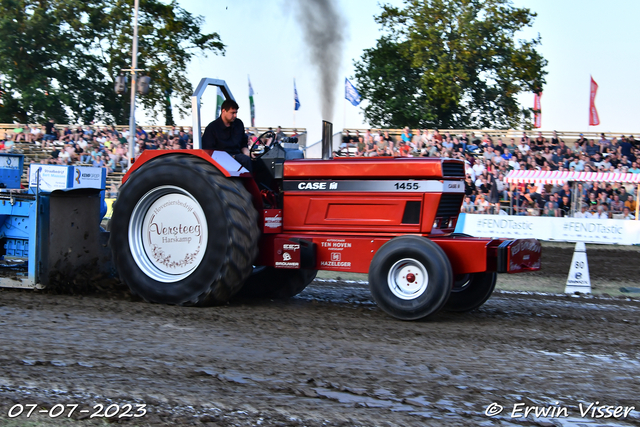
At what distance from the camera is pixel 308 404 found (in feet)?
11.2

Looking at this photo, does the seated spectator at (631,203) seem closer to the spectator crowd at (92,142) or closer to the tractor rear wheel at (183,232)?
the tractor rear wheel at (183,232)

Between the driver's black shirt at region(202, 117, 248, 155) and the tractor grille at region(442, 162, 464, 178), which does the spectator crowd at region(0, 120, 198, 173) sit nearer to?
the driver's black shirt at region(202, 117, 248, 155)

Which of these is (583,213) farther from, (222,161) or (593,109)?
(593,109)

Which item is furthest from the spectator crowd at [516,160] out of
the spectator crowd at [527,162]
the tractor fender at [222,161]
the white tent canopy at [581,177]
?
the tractor fender at [222,161]

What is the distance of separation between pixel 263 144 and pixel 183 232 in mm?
1225

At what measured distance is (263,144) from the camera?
22.2ft

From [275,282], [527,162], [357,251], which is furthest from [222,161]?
[527,162]

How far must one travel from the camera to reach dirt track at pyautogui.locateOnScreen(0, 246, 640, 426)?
334cm

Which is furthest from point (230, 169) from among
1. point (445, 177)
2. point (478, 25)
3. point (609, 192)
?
point (478, 25)

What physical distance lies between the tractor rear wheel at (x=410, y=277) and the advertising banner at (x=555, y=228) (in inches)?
383

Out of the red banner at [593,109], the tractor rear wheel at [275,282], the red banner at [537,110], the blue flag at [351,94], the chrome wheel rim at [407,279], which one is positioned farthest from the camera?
the red banner at [537,110]

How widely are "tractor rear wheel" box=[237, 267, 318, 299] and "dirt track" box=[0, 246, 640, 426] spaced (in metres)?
0.77

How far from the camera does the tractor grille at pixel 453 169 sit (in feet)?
19.6

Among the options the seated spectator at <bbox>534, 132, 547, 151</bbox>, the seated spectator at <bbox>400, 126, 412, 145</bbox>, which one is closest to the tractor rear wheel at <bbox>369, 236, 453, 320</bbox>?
the seated spectator at <bbox>400, 126, 412, 145</bbox>
